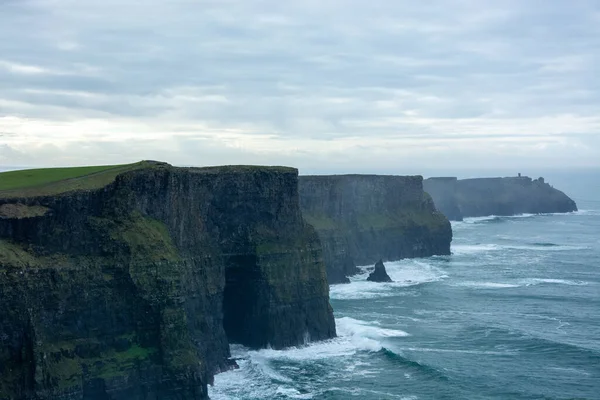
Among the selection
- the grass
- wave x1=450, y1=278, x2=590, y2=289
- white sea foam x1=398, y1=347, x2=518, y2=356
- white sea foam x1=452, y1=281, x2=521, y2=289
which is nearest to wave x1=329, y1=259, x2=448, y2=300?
white sea foam x1=452, y1=281, x2=521, y2=289

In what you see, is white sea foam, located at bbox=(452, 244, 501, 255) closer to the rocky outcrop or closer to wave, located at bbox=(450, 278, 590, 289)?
wave, located at bbox=(450, 278, 590, 289)

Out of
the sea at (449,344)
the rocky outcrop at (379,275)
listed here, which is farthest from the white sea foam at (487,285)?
the rocky outcrop at (379,275)

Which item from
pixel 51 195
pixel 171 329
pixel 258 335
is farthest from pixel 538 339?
pixel 51 195

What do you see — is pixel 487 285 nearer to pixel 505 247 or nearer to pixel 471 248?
pixel 471 248

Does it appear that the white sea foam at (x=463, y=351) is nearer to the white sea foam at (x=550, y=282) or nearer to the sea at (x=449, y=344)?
the sea at (x=449, y=344)

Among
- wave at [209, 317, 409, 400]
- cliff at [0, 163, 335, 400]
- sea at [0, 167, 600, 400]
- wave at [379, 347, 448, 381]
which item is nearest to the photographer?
cliff at [0, 163, 335, 400]

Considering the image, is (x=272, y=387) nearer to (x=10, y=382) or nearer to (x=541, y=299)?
(x=10, y=382)

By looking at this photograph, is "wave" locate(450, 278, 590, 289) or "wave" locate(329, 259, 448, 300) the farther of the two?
"wave" locate(450, 278, 590, 289)

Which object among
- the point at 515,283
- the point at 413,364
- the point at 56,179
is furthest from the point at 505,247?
the point at 56,179
